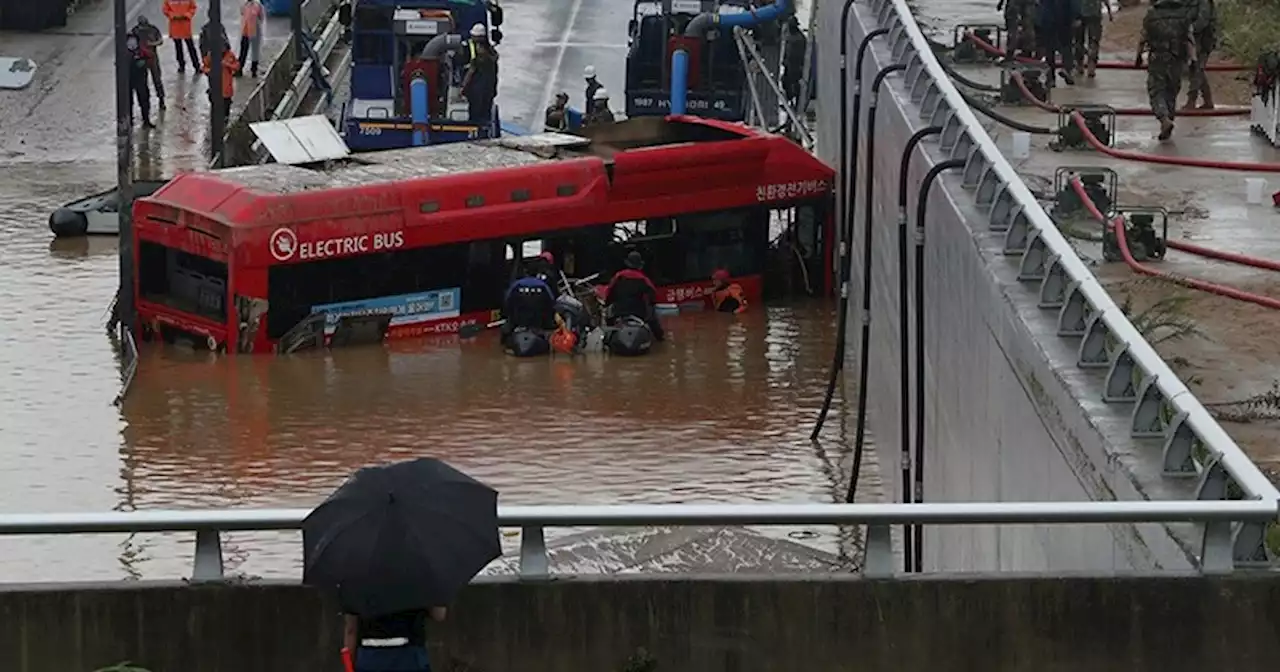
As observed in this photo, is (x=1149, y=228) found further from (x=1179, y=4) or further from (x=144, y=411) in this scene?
(x=144, y=411)

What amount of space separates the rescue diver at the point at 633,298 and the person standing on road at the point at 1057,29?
521cm

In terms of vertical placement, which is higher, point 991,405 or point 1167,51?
point 1167,51

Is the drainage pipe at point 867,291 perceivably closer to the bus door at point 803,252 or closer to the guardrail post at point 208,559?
the bus door at point 803,252

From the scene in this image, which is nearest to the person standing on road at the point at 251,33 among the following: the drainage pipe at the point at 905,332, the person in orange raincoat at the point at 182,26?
the person in orange raincoat at the point at 182,26

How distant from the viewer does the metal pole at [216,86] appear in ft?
108

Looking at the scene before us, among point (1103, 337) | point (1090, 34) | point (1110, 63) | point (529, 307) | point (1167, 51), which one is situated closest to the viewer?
point (1103, 337)

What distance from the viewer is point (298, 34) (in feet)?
143

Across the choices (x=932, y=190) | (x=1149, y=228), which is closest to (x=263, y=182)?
(x=932, y=190)

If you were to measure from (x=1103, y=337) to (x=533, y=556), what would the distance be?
551 cm

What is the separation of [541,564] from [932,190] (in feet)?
37.4

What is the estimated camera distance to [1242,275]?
16.8 meters

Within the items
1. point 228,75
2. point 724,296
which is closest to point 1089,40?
point 724,296

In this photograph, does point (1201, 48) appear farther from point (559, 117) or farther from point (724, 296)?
point (559, 117)

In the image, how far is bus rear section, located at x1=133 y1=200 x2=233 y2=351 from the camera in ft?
88.4
